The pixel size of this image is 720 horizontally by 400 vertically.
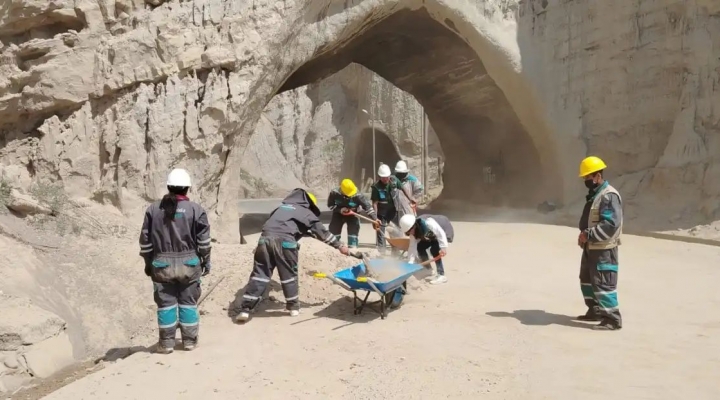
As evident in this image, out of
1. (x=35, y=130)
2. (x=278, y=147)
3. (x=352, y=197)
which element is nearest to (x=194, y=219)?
(x=352, y=197)

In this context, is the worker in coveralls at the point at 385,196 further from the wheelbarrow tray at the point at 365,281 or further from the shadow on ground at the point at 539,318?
the shadow on ground at the point at 539,318

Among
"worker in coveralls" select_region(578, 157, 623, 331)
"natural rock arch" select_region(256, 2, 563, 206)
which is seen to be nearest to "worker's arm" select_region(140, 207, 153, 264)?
"worker in coveralls" select_region(578, 157, 623, 331)

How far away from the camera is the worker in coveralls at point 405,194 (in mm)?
8281

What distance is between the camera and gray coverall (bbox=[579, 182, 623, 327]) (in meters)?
4.57

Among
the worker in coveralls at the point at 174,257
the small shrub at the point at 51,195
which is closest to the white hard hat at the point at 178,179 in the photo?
the worker in coveralls at the point at 174,257

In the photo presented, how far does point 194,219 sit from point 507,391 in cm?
252

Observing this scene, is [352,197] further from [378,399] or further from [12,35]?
[12,35]

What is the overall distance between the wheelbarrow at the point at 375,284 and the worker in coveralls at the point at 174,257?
1.13 meters

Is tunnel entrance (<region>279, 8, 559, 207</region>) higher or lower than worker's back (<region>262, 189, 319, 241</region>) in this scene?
higher

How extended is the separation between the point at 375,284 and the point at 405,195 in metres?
3.72

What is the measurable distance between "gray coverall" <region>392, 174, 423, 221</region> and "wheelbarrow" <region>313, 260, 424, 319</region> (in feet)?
8.34

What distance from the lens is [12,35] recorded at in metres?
8.35

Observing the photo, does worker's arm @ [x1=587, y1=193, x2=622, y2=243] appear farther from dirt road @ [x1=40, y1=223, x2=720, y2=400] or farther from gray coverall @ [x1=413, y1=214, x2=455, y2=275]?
gray coverall @ [x1=413, y1=214, x2=455, y2=275]

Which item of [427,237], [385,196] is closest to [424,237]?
[427,237]
